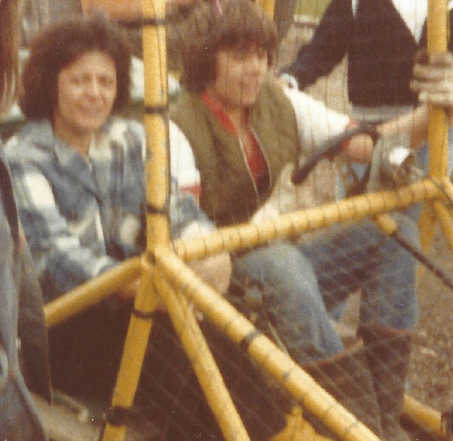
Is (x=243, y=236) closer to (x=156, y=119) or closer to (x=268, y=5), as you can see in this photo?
(x=156, y=119)

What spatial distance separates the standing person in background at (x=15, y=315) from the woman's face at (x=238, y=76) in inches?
21.5

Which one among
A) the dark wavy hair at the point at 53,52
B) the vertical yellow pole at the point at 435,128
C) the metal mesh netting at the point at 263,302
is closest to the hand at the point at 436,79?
the vertical yellow pole at the point at 435,128

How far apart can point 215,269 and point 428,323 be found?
1174mm

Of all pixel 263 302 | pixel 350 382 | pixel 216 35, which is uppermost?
pixel 216 35

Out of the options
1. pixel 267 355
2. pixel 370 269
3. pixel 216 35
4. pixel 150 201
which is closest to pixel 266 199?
pixel 370 269

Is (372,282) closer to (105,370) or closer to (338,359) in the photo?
(338,359)

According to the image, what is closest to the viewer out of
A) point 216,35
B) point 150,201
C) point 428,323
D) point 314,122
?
point 150,201

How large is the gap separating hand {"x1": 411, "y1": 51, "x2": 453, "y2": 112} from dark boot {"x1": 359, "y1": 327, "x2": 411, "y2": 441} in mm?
568

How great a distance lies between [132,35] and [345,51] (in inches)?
27.6

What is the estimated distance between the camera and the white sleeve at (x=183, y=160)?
1.30m

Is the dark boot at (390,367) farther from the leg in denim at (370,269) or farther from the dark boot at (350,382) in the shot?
the dark boot at (350,382)

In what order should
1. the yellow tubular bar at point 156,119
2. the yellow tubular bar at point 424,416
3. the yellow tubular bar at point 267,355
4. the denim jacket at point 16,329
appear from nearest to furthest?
the denim jacket at point 16,329, the yellow tubular bar at point 267,355, the yellow tubular bar at point 156,119, the yellow tubular bar at point 424,416

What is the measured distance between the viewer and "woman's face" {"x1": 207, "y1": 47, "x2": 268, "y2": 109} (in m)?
1.41

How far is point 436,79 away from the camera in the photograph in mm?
1348
